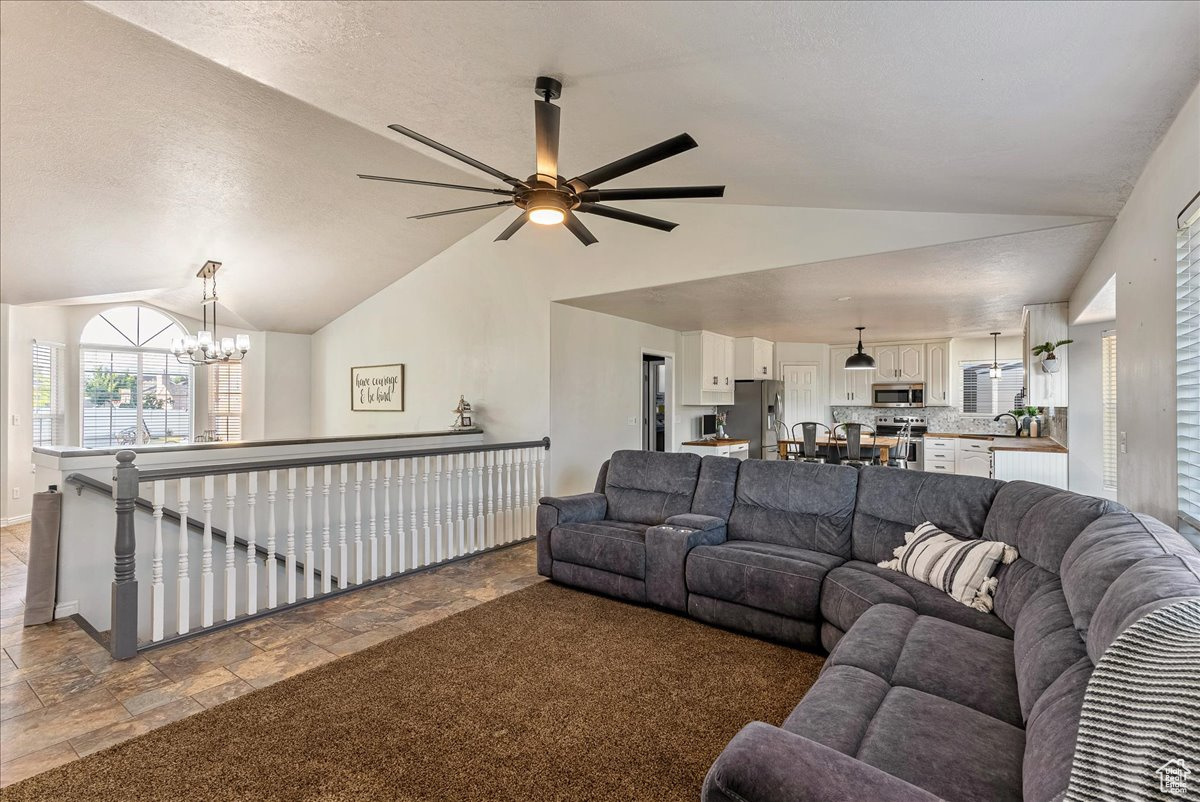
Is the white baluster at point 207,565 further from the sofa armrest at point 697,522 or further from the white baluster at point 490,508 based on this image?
the sofa armrest at point 697,522

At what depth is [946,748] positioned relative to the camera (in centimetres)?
133

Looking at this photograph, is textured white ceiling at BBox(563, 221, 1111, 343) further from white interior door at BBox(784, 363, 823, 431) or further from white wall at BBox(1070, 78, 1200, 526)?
white interior door at BBox(784, 363, 823, 431)

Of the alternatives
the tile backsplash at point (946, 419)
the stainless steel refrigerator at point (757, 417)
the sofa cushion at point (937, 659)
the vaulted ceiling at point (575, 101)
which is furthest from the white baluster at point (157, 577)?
the tile backsplash at point (946, 419)

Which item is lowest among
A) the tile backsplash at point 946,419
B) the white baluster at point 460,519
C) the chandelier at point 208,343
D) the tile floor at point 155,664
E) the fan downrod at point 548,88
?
the tile floor at point 155,664

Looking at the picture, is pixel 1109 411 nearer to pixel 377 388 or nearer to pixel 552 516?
pixel 552 516

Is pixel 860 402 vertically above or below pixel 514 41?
below

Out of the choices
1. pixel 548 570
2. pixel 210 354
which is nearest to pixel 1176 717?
pixel 548 570

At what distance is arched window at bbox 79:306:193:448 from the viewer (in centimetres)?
653

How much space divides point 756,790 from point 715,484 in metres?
2.78

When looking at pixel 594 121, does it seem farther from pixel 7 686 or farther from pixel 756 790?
pixel 7 686

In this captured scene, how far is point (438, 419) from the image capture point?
6.35 m

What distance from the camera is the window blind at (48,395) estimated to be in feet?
19.7

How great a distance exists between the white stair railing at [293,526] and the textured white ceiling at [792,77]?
83.4 inches

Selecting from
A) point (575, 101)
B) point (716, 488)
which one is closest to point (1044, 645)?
point (716, 488)
